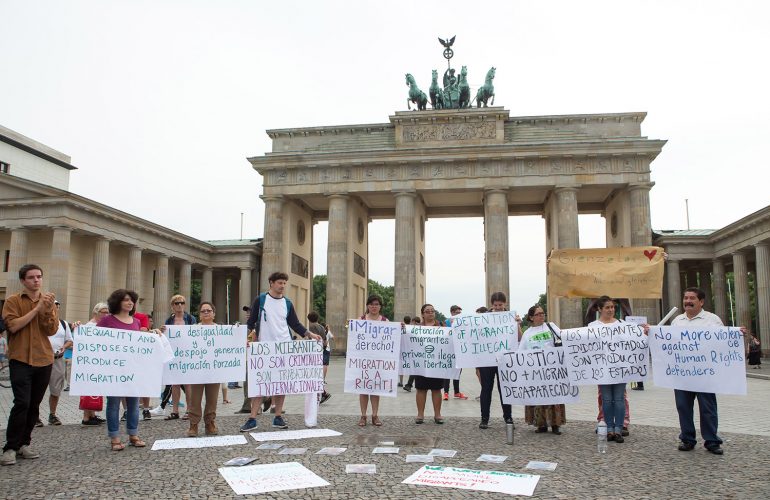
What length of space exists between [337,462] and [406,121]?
40.0 metres

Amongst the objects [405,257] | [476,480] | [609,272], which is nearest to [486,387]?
[476,480]

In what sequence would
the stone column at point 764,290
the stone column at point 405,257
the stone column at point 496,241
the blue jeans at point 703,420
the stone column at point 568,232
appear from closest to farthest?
the blue jeans at point 703,420 → the stone column at point 764,290 → the stone column at point 568,232 → the stone column at point 496,241 → the stone column at point 405,257

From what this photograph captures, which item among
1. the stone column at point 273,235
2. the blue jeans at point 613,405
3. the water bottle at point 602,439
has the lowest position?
the water bottle at point 602,439

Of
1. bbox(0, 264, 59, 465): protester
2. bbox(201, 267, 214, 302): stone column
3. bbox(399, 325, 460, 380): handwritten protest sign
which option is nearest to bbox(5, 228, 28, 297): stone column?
bbox(201, 267, 214, 302): stone column

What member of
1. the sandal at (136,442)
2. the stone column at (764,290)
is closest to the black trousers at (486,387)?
the sandal at (136,442)

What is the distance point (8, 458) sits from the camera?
7.45 m

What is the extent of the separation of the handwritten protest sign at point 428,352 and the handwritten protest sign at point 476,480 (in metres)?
3.80

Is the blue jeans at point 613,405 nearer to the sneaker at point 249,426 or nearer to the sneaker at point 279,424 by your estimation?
the sneaker at point 279,424

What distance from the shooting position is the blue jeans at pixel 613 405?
8961 mm

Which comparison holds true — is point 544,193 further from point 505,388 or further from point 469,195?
point 505,388

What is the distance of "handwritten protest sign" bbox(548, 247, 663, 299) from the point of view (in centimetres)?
1617

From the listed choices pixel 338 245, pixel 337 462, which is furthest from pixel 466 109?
pixel 337 462

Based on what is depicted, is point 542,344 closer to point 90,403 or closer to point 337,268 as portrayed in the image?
point 90,403

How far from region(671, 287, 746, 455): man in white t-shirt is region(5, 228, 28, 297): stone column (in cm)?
3694
